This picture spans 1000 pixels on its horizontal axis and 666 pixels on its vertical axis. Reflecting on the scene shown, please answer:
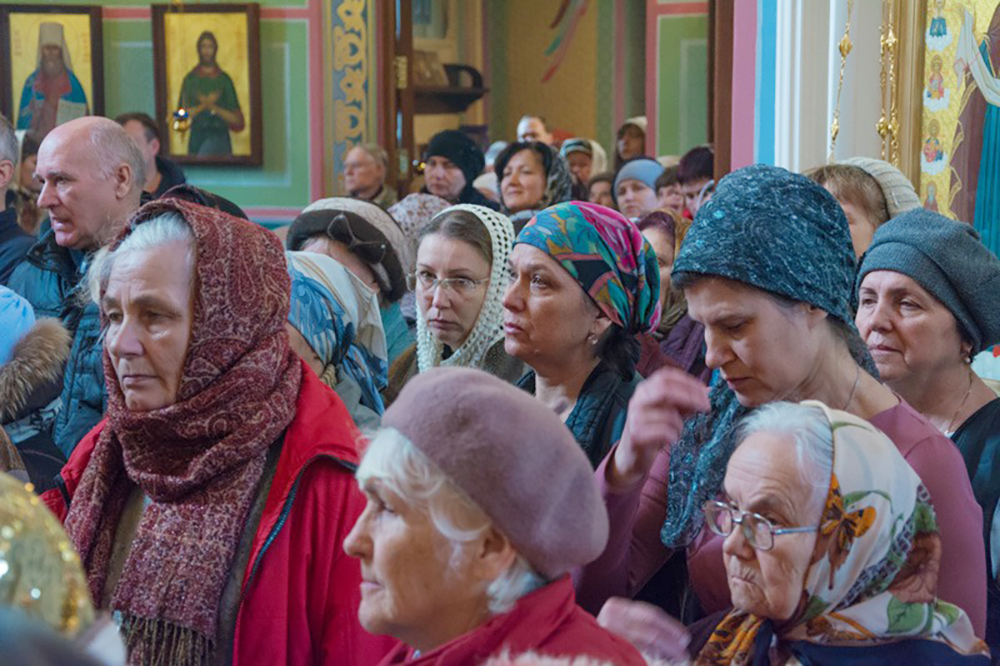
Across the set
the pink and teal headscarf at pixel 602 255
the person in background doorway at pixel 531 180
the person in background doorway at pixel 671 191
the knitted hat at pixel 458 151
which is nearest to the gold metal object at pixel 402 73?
the knitted hat at pixel 458 151

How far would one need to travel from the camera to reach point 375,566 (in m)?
2.15

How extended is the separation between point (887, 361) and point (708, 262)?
86cm

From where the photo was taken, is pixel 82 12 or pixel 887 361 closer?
pixel 887 361

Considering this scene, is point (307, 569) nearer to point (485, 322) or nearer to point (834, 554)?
point (834, 554)

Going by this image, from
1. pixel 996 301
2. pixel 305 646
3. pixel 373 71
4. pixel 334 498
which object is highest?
pixel 373 71

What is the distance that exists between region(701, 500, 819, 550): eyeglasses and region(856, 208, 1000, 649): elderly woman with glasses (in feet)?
3.80

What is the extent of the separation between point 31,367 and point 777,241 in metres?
2.31

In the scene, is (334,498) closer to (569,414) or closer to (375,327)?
(569,414)

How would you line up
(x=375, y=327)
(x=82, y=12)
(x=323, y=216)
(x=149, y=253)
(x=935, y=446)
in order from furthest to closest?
(x=82, y=12) < (x=323, y=216) < (x=375, y=327) < (x=149, y=253) < (x=935, y=446)

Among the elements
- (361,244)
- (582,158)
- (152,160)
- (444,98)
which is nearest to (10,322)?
(361,244)

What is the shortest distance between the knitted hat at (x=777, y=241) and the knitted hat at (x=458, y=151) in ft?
21.0

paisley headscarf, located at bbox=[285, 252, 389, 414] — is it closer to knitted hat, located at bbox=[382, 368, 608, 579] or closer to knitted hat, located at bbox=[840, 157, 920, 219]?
knitted hat, located at bbox=[840, 157, 920, 219]

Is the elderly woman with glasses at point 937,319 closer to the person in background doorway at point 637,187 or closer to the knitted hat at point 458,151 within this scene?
the person in background doorway at point 637,187

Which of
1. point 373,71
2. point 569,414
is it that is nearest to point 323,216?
point 569,414
